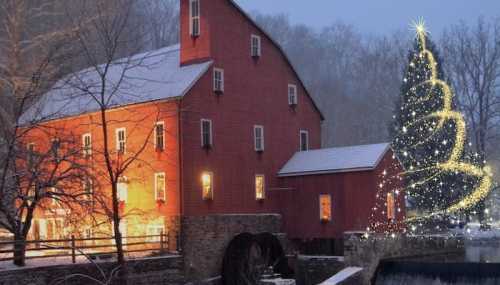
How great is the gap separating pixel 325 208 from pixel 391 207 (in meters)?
2.79

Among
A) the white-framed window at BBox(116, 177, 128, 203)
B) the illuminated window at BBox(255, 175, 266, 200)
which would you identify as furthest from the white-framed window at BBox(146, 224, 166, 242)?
the illuminated window at BBox(255, 175, 266, 200)

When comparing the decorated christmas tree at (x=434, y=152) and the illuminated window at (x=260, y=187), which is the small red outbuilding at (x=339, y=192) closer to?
the illuminated window at (x=260, y=187)

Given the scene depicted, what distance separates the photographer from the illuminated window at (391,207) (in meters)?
28.9

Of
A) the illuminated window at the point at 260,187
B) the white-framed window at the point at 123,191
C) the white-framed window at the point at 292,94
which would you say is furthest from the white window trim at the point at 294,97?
the white-framed window at the point at 123,191

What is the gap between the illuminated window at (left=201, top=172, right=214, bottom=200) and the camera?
27.9 m

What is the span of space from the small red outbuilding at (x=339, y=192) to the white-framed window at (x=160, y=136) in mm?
5926

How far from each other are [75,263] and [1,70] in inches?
364

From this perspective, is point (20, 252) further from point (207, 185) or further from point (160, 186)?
point (207, 185)

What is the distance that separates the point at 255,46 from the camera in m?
31.1

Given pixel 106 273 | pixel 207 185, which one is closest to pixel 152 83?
pixel 207 185

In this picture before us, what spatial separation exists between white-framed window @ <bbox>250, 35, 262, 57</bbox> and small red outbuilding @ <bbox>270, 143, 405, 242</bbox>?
5.22 m

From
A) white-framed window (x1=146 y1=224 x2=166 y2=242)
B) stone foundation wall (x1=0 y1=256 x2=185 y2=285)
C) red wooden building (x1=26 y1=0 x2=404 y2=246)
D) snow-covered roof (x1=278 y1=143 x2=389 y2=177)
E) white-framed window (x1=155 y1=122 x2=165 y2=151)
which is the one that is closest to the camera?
stone foundation wall (x1=0 y1=256 x2=185 y2=285)

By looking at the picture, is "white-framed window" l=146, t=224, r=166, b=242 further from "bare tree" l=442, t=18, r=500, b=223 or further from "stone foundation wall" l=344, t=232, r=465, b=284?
"bare tree" l=442, t=18, r=500, b=223

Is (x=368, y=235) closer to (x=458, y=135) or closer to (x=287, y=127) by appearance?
(x=287, y=127)
